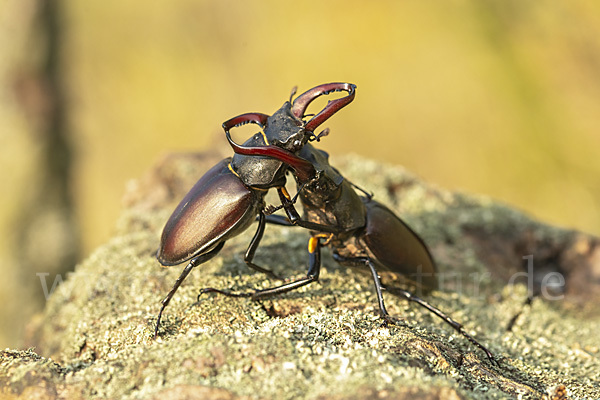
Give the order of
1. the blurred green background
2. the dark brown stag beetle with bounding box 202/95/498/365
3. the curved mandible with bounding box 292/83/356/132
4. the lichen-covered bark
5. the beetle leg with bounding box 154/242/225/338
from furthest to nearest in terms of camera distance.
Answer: the blurred green background
the dark brown stag beetle with bounding box 202/95/498/365
the curved mandible with bounding box 292/83/356/132
the beetle leg with bounding box 154/242/225/338
the lichen-covered bark

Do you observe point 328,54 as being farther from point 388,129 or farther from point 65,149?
point 65,149

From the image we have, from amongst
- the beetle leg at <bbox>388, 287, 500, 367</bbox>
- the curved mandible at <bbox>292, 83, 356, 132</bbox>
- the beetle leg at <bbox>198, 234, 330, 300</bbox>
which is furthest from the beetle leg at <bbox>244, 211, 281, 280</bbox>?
the beetle leg at <bbox>388, 287, 500, 367</bbox>

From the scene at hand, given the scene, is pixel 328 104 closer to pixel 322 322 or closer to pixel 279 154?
pixel 279 154

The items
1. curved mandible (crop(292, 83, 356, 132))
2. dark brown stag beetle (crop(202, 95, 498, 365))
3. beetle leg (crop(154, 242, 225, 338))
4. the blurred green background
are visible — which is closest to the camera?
beetle leg (crop(154, 242, 225, 338))

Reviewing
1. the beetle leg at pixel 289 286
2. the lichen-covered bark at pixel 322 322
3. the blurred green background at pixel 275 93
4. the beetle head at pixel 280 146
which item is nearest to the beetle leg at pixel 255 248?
the lichen-covered bark at pixel 322 322

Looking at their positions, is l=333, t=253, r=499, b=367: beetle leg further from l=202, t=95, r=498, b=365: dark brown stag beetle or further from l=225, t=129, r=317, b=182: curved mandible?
l=225, t=129, r=317, b=182: curved mandible

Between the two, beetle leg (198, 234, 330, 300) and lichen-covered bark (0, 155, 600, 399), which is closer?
lichen-covered bark (0, 155, 600, 399)
